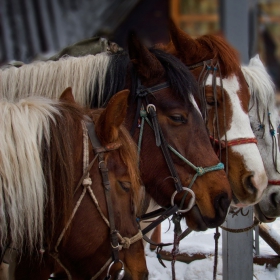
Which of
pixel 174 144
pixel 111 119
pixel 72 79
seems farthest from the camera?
pixel 72 79

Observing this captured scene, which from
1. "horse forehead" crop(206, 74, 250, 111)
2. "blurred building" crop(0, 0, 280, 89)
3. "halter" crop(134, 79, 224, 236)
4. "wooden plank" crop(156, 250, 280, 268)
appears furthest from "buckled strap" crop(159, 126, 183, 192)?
A: "wooden plank" crop(156, 250, 280, 268)

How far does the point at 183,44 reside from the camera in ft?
9.40

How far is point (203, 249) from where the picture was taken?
187 inches

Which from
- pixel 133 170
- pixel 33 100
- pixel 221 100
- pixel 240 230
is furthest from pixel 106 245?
pixel 240 230

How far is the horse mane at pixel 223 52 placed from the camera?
9.63ft

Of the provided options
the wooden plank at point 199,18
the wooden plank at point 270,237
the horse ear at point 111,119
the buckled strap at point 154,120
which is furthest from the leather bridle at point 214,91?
the wooden plank at point 270,237

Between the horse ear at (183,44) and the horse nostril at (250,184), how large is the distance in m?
0.92

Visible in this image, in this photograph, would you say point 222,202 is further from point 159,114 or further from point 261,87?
→ point 261,87

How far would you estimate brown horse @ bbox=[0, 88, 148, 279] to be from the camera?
1.60 m

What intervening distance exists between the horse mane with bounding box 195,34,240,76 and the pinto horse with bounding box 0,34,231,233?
0.51m

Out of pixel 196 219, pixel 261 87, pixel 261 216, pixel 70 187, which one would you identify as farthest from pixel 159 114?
pixel 261 216

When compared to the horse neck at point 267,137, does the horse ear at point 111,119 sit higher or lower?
higher

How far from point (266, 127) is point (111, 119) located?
1.88 m

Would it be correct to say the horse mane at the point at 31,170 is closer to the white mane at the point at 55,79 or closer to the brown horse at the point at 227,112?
the white mane at the point at 55,79
